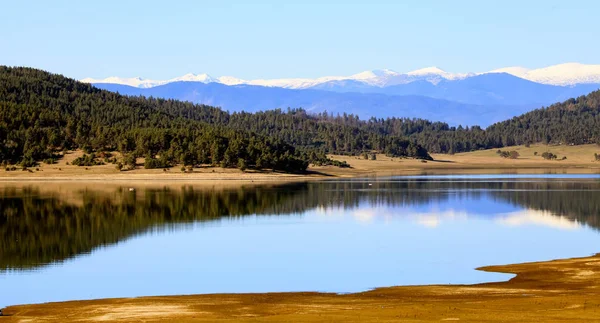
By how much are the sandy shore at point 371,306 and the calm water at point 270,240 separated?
11.0 feet

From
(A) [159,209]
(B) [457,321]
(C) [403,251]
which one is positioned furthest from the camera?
(A) [159,209]

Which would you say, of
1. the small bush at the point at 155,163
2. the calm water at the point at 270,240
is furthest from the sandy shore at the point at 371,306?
the small bush at the point at 155,163

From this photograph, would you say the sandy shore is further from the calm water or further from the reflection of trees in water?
the reflection of trees in water

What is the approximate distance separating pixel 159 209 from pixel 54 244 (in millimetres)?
30996

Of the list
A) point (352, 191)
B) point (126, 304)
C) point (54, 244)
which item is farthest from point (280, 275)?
point (352, 191)

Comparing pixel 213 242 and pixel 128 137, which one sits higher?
pixel 128 137

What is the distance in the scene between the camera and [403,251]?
177 feet

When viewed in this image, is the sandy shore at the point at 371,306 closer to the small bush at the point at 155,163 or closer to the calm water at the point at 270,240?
the calm water at the point at 270,240

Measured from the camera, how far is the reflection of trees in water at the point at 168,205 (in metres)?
58.4

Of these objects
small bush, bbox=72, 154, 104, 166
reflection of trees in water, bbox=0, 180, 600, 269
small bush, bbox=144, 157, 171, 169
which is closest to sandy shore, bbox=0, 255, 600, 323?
reflection of trees in water, bbox=0, 180, 600, 269

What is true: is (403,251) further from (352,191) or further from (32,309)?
(352,191)

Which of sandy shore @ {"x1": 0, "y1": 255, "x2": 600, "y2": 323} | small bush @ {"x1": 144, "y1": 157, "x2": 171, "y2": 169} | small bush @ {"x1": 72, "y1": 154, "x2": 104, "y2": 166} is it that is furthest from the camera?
small bush @ {"x1": 72, "y1": 154, "x2": 104, "y2": 166}

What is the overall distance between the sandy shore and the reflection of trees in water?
15.1 metres

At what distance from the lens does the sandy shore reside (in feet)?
97.1
